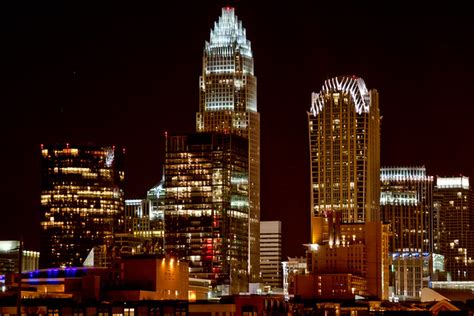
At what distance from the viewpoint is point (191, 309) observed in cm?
18262

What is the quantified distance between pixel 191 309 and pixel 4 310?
90.2 feet

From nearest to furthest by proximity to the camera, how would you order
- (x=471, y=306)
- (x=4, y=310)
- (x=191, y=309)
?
(x=4, y=310), (x=191, y=309), (x=471, y=306)

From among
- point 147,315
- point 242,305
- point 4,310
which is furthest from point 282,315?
point 4,310

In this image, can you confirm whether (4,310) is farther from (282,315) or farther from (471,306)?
(471,306)

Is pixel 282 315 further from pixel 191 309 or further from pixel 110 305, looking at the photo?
pixel 110 305

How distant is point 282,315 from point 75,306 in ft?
116

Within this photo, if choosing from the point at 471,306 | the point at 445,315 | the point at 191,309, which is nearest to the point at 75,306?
the point at 191,309

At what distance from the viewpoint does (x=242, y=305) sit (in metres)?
189

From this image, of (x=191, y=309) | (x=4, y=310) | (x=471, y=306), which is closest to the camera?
(x=4, y=310)

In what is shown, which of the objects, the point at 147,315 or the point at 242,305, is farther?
the point at 242,305

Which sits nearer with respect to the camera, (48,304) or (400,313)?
(48,304)

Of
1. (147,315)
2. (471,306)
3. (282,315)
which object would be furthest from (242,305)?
(471,306)

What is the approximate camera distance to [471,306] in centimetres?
19825

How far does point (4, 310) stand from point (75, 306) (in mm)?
8868
